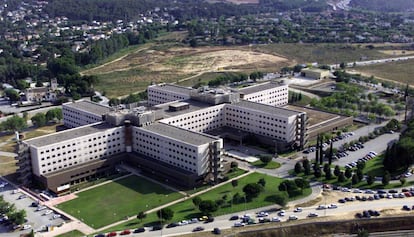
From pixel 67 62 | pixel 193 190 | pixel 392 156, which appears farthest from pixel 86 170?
pixel 67 62

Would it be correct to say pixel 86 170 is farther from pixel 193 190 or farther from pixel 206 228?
pixel 206 228

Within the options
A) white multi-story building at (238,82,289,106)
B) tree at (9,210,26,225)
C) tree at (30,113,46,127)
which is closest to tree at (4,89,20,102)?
tree at (30,113,46,127)

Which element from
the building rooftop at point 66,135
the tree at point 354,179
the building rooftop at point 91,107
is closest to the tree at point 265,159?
the tree at point 354,179

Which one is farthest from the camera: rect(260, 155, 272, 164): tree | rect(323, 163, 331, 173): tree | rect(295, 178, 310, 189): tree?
rect(260, 155, 272, 164): tree

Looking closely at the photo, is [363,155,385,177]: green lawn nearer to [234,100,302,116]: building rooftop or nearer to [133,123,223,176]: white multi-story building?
[234,100,302,116]: building rooftop

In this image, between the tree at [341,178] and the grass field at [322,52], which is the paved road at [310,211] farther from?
the grass field at [322,52]

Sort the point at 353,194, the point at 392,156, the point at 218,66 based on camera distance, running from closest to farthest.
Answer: the point at 353,194 → the point at 392,156 → the point at 218,66
